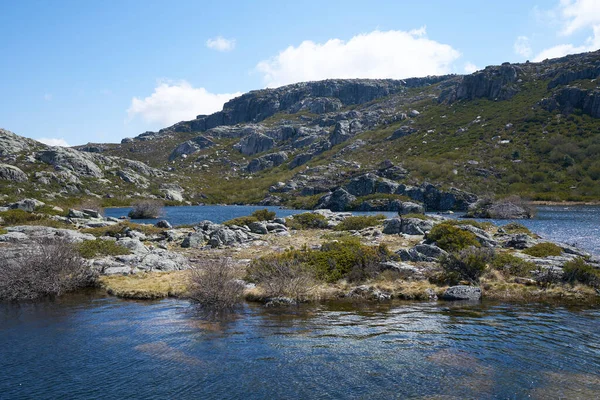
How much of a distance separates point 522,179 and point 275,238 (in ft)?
269

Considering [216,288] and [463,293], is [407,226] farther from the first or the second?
[216,288]

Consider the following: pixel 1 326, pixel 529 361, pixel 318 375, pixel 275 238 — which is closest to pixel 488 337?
pixel 529 361

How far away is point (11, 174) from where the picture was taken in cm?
9338

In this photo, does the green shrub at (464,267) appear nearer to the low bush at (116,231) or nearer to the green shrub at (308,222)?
the green shrub at (308,222)

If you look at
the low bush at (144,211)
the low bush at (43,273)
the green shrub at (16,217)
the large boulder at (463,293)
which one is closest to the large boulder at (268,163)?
the low bush at (144,211)

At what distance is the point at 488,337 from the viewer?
14.4 meters

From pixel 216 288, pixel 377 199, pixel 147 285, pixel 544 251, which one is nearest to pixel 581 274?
pixel 544 251

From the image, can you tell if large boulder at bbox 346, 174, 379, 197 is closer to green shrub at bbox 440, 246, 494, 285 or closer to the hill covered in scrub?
the hill covered in scrub

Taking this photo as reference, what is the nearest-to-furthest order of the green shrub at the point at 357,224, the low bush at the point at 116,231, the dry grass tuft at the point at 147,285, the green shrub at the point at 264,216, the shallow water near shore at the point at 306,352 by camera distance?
1. the shallow water near shore at the point at 306,352
2. the dry grass tuft at the point at 147,285
3. the low bush at the point at 116,231
4. the green shrub at the point at 357,224
5. the green shrub at the point at 264,216

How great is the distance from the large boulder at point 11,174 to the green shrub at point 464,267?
10577cm

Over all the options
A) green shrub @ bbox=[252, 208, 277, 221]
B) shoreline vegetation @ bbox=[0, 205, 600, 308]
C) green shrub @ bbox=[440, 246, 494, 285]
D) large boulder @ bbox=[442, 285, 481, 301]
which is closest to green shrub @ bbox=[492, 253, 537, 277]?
shoreline vegetation @ bbox=[0, 205, 600, 308]

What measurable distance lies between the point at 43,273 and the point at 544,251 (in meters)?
33.8

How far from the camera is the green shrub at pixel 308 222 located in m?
52.5

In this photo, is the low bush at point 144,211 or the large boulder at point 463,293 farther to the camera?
the low bush at point 144,211
